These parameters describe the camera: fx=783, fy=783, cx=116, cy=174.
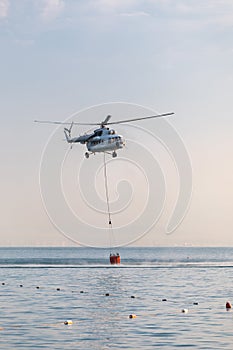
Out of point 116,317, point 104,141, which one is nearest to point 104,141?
point 104,141

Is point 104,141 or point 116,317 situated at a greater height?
point 104,141

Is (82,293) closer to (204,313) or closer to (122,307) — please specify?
(122,307)

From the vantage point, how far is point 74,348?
140 ft

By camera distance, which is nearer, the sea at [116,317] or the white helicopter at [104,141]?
the sea at [116,317]

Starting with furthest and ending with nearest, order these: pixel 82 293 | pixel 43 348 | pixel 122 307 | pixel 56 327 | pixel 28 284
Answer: pixel 28 284, pixel 82 293, pixel 122 307, pixel 56 327, pixel 43 348

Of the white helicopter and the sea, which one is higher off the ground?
the white helicopter

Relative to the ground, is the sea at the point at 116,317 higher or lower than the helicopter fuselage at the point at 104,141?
lower

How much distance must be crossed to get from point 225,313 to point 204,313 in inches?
62.0

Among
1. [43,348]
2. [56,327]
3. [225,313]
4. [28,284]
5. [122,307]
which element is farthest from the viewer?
[28,284]

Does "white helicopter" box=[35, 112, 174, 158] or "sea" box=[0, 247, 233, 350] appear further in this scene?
"white helicopter" box=[35, 112, 174, 158]

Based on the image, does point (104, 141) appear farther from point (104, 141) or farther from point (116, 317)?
point (116, 317)

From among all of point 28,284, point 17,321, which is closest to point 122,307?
point 17,321

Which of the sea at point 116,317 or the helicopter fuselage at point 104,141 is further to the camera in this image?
the helicopter fuselage at point 104,141

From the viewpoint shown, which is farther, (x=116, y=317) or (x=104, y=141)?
(x=104, y=141)
